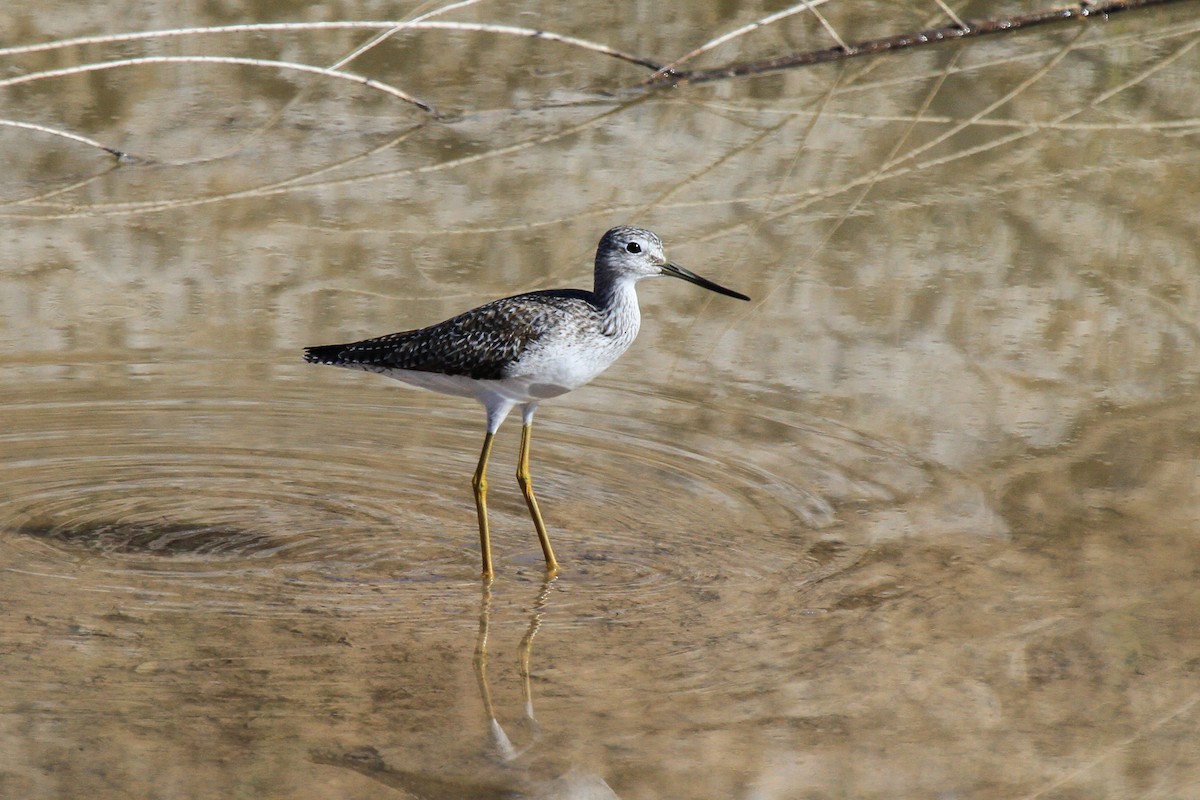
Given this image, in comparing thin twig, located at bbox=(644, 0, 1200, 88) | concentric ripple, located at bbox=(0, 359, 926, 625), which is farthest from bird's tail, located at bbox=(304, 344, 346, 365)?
thin twig, located at bbox=(644, 0, 1200, 88)

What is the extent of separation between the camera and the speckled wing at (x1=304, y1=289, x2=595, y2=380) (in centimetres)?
707

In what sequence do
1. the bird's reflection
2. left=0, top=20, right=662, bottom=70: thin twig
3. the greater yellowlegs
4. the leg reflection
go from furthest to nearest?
1. left=0, top=20, right=662, bottom=70: thin twig
2. the greater yellowlegs
3. the leg reflection
4. the bird's reflection

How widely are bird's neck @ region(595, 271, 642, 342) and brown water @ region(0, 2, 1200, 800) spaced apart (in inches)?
36.3

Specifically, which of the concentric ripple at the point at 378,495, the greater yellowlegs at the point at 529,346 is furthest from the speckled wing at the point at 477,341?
the concentric ripple at the point at 378,495

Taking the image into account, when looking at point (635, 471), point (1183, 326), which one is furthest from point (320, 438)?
point (1183, 326)

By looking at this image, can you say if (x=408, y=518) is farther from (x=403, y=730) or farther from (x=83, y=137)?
(x=83, y=137)

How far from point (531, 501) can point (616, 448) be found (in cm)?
103

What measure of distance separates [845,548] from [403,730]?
7.74ft

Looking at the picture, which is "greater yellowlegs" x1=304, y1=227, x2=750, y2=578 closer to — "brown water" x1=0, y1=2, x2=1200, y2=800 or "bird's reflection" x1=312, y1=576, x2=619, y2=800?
"brown water" x1=0, y1=2, x2=1200, y2=800

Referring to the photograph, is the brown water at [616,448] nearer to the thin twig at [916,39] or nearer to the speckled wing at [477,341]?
the thin twig at [916,39]

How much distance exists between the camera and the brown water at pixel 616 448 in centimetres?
571

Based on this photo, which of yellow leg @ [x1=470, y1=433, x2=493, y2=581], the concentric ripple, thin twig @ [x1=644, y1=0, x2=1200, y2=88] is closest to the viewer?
the concentric ripple

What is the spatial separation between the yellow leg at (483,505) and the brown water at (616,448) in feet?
0.37

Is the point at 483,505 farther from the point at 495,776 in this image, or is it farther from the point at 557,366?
the point at 495,776
